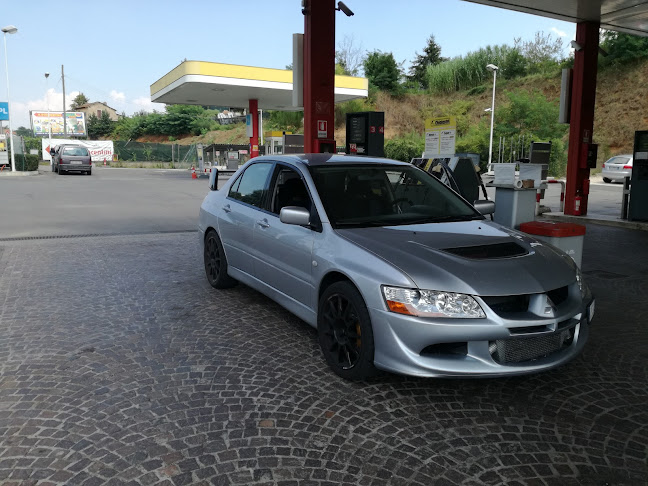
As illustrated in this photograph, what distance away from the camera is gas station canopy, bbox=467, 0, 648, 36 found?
37.2 feet

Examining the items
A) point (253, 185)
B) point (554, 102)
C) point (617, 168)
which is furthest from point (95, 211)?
point (554, 102)

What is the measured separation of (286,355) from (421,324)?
138 centimetres

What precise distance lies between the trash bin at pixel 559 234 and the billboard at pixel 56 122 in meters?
70.2

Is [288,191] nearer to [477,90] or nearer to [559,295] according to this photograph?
[559,295]

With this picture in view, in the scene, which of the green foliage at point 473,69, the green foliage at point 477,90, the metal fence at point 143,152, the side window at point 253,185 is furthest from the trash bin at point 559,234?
the green foliage at point 473,69

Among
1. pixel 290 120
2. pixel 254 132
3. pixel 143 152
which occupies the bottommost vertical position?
pixel 143 152

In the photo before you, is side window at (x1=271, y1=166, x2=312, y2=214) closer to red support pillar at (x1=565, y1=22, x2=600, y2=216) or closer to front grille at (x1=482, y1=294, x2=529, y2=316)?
front grille at (x1=482, y1=294, x2=529, y2=316)

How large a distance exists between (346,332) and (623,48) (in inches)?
1967

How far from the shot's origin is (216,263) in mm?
6016

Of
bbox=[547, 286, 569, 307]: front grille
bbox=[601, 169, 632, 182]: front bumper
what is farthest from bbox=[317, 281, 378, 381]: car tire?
bbox=[601, 169, 632, 182]: front bumper

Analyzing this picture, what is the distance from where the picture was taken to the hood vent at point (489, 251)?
11.7 feet

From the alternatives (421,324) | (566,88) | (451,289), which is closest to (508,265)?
(451,289)

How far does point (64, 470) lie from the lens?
2.67 meters

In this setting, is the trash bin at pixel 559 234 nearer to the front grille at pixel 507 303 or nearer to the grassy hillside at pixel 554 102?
the front grille at pixel 507 303
